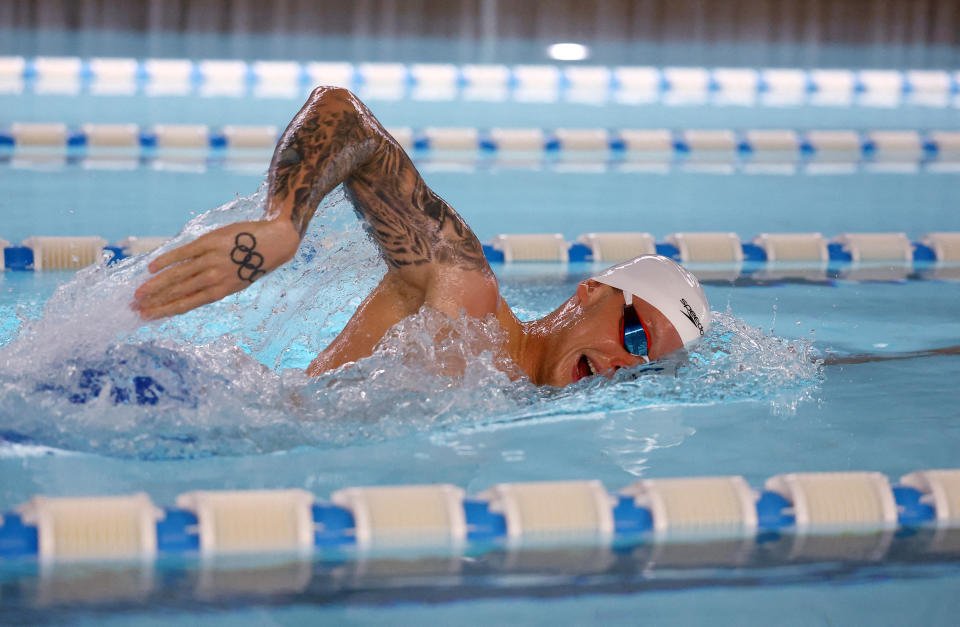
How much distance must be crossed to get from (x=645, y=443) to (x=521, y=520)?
589mm

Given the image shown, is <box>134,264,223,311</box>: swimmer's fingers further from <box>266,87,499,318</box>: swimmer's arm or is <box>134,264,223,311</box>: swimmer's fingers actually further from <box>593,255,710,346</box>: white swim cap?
<box>593,255,710,346</box>: white swim cap

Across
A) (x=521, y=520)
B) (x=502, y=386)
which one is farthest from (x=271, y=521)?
(x=502, y=386)

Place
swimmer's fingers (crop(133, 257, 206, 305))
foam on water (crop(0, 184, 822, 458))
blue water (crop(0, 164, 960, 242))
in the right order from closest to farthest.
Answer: swimmer's fingers (crop(133, 257, 206, 305))
foam on water (crop(0, 184, 822, 458))
blue water (crop(0, 164, 960, 242))

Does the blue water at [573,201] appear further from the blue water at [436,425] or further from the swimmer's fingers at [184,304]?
the swimmer's fingers at [184,304]

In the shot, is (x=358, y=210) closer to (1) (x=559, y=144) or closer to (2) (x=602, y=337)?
(2) (x=602, y=337)

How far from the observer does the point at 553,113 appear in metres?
8.77

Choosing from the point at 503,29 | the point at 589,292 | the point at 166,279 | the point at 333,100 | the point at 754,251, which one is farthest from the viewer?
the point at 503,29

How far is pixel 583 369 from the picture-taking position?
106 inches

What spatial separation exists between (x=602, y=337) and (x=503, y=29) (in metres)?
11.4

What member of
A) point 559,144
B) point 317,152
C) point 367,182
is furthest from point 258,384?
point 559,144

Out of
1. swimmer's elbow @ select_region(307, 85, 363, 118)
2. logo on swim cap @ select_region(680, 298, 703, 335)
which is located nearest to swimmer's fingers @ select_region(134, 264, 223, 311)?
swimmer's elbow @ select_region(307, 85, 363, 118)

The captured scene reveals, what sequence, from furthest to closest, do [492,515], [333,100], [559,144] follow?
[559,144], [333,100], [492,515]

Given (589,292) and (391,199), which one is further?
(589,292)

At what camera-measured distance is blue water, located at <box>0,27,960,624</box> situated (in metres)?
1.90
